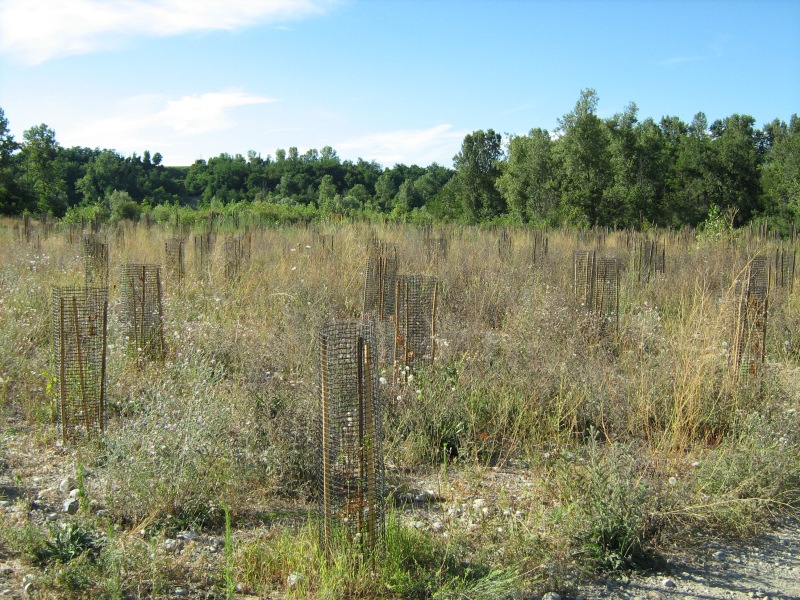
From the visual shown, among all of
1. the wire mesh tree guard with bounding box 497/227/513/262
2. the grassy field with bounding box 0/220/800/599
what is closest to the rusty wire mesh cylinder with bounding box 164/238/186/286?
the grassy field with bounding box 0/220/800/599

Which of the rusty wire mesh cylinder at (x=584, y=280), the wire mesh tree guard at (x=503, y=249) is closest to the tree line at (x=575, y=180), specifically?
the wire mesh tree guard at (x=503, y=249)

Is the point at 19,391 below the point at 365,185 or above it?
below

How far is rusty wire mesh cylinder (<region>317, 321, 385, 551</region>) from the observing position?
9.08ft

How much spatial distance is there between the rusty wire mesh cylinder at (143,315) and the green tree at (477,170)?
34.0 meters

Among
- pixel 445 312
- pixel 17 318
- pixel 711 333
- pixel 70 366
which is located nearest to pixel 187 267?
pixel 17 318

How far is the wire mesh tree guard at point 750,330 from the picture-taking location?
4684mm

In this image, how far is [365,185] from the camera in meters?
54.4

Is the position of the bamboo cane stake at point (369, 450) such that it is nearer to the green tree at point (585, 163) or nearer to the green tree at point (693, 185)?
the green tree at point (585, 163)

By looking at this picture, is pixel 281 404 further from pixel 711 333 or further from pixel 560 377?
pixel 711 333

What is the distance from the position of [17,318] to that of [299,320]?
9.73 feet

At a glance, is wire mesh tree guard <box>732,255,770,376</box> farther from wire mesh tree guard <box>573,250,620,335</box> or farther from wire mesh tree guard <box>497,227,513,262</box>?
wire mesh tree guard <box>497,227,513,262</box>

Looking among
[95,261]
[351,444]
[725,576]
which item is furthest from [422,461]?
[95,261]

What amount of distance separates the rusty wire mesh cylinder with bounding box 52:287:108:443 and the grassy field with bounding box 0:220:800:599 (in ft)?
0.38

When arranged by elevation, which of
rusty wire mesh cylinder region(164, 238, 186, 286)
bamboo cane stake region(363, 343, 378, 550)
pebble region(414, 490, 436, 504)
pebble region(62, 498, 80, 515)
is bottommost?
pebble region(414, 490, 436, 504)
